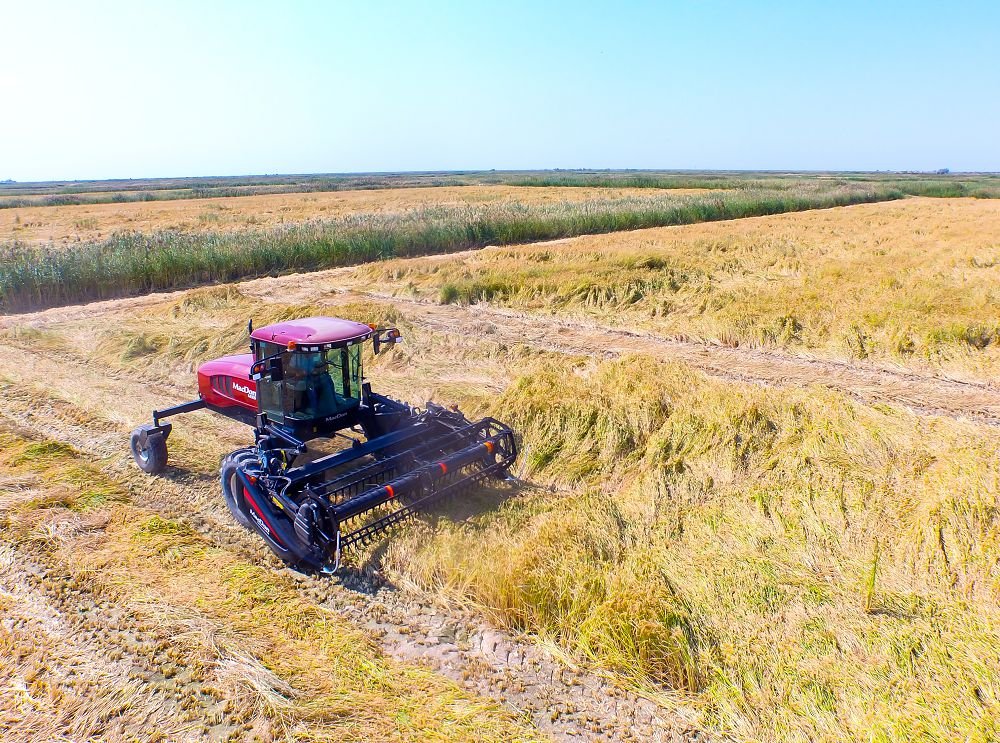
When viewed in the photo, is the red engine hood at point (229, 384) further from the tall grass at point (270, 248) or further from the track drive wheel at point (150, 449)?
the tall grass at point (270, 248)

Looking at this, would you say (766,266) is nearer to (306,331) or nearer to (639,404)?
(639,404)

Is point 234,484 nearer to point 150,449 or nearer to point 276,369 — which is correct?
point 276,369

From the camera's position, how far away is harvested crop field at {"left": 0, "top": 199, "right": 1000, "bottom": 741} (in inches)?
151

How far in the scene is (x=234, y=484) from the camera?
19.9 feet

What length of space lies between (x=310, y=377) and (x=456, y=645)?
3.17 meters

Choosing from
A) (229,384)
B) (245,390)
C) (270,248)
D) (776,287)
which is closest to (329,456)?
(245,390)

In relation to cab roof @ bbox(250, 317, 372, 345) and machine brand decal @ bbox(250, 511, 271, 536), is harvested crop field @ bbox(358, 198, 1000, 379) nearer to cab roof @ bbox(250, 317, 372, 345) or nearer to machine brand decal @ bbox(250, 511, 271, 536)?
cab roof @ bbox(250, 317, 372, 345)

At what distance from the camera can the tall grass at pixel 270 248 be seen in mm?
17828

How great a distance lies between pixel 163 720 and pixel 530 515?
3264 millimetres

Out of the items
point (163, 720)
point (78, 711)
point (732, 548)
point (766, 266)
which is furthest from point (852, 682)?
point (766, 266)

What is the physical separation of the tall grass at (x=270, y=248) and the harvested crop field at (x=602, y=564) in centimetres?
834

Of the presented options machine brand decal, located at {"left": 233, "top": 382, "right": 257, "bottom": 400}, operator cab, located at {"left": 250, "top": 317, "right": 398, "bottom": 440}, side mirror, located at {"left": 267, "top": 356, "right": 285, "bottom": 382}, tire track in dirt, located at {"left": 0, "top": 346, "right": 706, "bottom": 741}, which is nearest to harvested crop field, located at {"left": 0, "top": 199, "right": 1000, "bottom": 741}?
tire track in dirt, located at {"left": 0, "top": 346, "right": 706, "bottom": 741}

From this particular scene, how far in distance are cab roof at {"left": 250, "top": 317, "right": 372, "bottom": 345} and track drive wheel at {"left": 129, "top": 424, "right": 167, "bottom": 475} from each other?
5.77 ft

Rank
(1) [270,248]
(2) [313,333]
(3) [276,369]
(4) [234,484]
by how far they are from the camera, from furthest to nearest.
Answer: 1. (1) [270,248]
2. (2) [313,333]
3. (4) [234,484]
4. (3) [276,369]
